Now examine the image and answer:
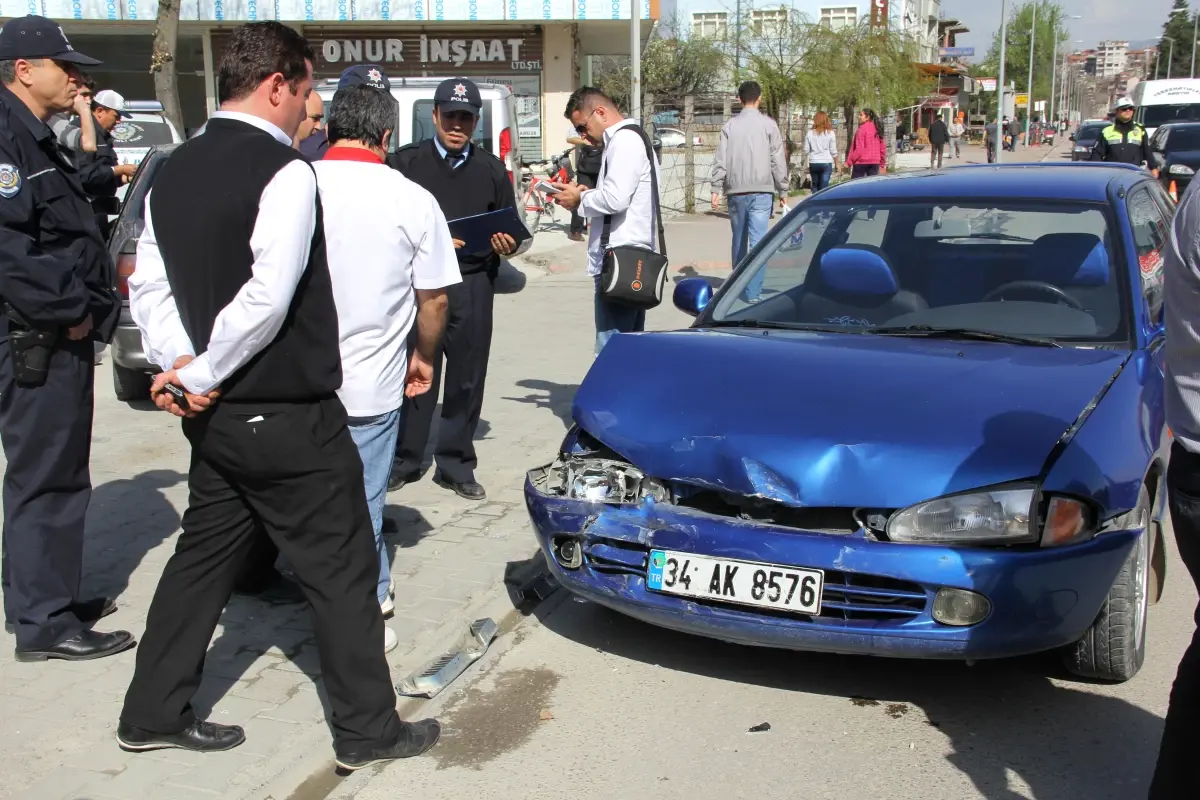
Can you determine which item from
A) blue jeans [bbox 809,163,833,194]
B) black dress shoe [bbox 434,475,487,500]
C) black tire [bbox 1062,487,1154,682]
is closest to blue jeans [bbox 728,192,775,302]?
black dress shoe [bbox 434,475,487,500]

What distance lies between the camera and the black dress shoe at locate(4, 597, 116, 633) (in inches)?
173

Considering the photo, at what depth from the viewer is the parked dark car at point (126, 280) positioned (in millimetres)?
7805

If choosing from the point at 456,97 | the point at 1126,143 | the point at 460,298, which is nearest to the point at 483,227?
the point at 460,298

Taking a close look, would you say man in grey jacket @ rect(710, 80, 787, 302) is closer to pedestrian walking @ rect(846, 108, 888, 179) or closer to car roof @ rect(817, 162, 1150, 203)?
car roof @ rect(817, 162, 1150, 203)

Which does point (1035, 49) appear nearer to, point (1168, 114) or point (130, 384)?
point (1168, 114)

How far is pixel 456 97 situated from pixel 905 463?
312cm

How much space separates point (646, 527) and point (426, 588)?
1.40m

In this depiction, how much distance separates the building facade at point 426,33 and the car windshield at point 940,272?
19.8m

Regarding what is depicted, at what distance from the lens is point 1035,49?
4092 inches

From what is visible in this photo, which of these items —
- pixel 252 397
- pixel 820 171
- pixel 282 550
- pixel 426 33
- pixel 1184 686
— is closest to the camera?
pixel 1184 686

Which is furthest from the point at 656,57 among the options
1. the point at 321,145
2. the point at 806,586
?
the point at 806,586

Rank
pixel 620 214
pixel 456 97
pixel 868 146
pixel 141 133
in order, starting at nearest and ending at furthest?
pixel 456 97, pixel 620 214, pixel 141 133, pixel 868 146

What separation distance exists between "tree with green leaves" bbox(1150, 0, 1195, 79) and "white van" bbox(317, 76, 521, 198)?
416 ft

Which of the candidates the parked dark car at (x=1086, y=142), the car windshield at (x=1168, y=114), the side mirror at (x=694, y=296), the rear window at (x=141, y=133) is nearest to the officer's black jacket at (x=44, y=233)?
the side mirror at (x=694, y=296)
